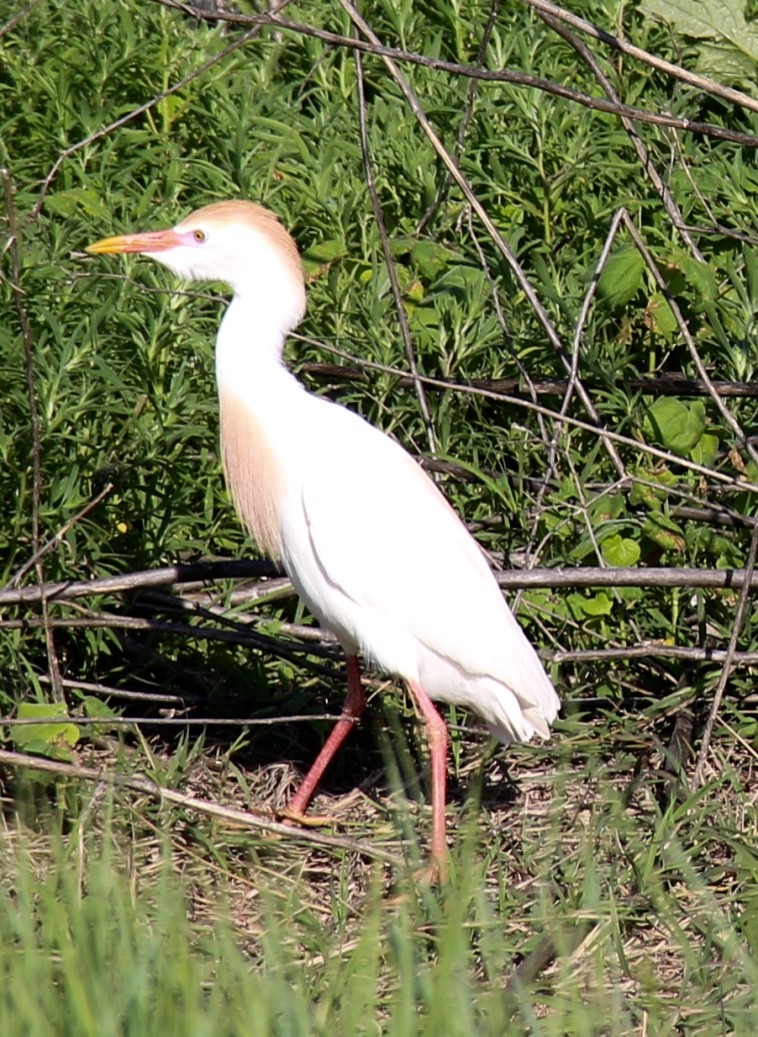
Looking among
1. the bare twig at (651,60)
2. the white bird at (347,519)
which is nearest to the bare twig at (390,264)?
the white bird at (347,519)

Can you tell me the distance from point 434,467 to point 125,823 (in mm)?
1282

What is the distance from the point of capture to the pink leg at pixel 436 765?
367 cm

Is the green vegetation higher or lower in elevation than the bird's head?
lower

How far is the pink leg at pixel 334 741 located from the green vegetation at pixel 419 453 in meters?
0.10

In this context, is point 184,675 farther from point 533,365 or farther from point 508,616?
point 533,365

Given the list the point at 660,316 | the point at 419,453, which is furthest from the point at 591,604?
the point at 660,316

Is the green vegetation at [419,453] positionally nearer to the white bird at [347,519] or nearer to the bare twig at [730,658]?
the bare twig at [730,658]

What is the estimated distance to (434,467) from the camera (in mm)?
4320

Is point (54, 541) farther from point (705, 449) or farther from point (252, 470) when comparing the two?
point (705, 449)

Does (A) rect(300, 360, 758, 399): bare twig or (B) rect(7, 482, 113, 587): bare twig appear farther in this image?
(A) rect(300, 360, 758, 399): bare twig

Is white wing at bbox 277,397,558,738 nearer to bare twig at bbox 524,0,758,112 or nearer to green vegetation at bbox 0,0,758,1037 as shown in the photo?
green vegetation at bbox 0,0,758,1037

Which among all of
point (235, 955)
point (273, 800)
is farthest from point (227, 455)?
point (235, 955)

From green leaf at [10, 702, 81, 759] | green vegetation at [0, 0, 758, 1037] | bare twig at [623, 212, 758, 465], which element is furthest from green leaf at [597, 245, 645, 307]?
green leaf at [10, 702, 81, 759]

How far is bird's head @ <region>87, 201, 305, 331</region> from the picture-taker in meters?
3.78
